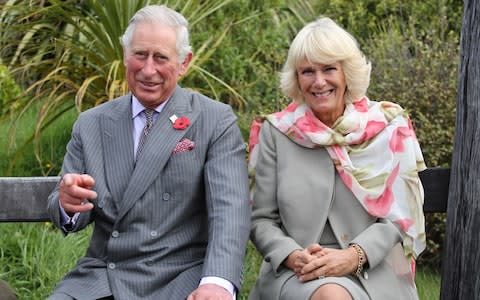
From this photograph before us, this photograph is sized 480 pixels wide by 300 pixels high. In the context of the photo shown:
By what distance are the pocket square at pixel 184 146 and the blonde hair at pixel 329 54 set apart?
1.69 feet

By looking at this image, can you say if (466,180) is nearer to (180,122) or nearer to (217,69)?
(180,122)

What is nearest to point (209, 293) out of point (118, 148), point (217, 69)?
point (118, 148)

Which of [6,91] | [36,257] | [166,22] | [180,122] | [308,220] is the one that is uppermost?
[166,22]

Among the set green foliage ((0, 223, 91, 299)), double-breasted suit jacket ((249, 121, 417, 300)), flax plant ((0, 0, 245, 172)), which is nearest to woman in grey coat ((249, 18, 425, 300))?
double-breasted suit jacket ((249, 121, 417, 300))

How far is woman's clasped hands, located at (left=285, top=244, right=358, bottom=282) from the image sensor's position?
3801 millimetres

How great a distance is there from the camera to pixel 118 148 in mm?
3889

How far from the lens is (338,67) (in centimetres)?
403

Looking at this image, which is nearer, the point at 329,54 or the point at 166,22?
the point at 166,22

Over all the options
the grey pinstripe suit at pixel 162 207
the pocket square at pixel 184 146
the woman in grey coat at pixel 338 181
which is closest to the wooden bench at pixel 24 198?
the grey pinstripe suit at pixel 162 207

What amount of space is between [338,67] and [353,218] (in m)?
0.58

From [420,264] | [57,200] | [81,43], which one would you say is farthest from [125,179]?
[81,43]

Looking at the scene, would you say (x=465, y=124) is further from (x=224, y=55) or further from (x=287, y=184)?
(x=224, y=55)

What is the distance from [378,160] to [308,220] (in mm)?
357

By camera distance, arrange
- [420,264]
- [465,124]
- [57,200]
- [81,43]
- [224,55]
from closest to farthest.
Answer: [57,200] → [465,124] → [420,264] → [81,43] → [224,55]
